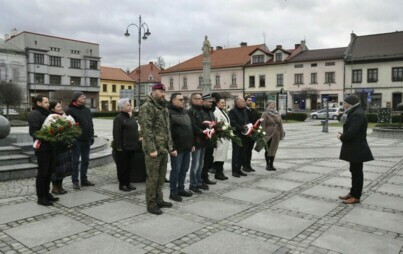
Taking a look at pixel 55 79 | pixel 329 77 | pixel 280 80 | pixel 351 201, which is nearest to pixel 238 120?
pixel 351 201

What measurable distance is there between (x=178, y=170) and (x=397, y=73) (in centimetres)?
4738

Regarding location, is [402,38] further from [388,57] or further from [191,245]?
[191,245]

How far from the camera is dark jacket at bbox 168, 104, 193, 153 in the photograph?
627cm

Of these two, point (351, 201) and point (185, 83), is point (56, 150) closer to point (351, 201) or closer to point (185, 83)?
point (351, 201)

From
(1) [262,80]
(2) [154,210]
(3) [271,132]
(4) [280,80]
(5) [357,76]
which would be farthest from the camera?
(1) [262,80]

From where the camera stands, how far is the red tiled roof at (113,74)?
7375 cm

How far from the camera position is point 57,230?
194 inches

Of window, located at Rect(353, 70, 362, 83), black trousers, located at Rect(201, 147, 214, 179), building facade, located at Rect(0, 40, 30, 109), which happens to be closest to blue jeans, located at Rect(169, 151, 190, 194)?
black trousers, located at Rect(201, 147, 214, 179)

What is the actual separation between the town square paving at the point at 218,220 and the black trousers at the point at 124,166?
10.0 inches

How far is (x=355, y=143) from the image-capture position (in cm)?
632

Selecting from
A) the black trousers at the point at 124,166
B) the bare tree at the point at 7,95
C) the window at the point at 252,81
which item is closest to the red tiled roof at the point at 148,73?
the window at the point at 252,81

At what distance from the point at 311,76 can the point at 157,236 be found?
50.8 meters

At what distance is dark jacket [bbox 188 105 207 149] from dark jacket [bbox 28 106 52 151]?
2.50m

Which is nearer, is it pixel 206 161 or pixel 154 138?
pixel 154 138
